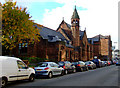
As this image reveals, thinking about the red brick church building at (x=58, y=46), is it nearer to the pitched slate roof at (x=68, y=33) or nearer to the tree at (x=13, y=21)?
the pitched slate roof at (x=68, y=33)

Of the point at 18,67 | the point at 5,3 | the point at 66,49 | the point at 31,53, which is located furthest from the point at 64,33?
the point at 18,67

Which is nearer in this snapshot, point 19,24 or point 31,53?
point 19,24

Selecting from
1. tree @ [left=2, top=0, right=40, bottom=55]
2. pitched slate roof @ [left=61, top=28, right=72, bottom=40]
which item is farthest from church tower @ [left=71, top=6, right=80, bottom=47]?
tree @ [left=2, top=0, right=40, bottom=55]

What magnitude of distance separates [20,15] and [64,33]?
35.5 meters

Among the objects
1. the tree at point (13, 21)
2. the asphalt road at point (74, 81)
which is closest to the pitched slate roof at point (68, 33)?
the tree at point (13, 21)

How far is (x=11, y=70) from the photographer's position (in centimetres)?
1028

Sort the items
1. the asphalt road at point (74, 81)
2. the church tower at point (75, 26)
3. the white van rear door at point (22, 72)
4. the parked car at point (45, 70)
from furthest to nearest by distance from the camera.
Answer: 1. the church tower at point (75, 26)
2. the parked car at point (45, 70)
3. the white van rear door at point (22, 72)
4. the asphalt road at point (74, 81)

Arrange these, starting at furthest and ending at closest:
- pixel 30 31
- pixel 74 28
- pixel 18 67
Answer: pixel 74 28
pixel 30 31
pixel 18 67

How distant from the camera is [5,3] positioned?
821 inches

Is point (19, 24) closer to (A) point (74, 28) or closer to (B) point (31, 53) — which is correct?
(B) point (31, 53)

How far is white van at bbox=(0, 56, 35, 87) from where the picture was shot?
31.6ft

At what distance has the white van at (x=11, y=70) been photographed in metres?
9.63

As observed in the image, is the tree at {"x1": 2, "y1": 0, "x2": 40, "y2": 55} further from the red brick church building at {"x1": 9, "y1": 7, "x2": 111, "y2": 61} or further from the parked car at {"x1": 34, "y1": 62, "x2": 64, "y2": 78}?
the red brick church building at {"x1": 9, "y1": 7, "x2": 111, "y2": 61}

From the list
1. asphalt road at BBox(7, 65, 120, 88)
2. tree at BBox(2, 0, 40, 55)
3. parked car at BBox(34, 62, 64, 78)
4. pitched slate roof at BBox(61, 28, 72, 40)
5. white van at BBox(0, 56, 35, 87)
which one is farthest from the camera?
pitched slate roof at BBox(61, 28, 72, 40)
